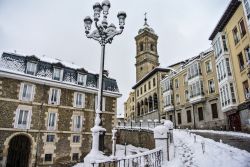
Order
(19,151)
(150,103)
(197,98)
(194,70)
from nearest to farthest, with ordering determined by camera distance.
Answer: (19,151) → (197,98) → (194,70) → (150,103)

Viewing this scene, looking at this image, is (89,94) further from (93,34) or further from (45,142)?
(93,34)

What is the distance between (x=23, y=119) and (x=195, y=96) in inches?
927

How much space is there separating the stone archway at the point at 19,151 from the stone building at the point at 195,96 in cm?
2254

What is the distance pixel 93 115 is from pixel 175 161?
17795 mm

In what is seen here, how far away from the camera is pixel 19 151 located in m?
20.3

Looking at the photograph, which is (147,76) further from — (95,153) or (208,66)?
(95,153)

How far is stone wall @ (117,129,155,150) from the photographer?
2294cm

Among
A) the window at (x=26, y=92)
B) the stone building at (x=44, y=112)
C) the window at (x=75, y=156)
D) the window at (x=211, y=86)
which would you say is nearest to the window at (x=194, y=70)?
the window at (x=211, y=86)

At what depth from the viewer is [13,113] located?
20.2 m

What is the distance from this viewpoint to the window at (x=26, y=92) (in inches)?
830

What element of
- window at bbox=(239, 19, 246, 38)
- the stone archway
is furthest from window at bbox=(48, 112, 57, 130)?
window at bbox=(239, 19, 246, 38)

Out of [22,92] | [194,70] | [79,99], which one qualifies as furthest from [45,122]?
[194,70]

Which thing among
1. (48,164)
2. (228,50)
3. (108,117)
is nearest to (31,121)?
(48,164)

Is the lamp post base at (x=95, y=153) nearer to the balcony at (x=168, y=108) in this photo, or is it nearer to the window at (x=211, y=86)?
the window at (x=211, y=86)
